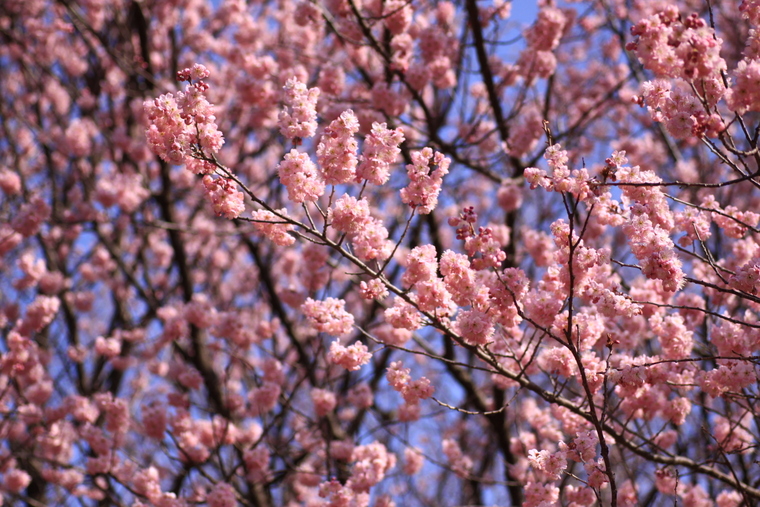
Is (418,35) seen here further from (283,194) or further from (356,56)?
(283,194)

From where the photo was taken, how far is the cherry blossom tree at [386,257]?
361cm

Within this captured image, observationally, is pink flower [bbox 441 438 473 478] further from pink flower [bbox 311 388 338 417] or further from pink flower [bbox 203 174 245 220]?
pink flower [bbox 203 174 245 220]

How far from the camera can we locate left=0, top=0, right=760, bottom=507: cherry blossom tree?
3.61 m

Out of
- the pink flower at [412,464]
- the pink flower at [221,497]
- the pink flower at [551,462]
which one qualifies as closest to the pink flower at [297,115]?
the pink flower at [551,462]

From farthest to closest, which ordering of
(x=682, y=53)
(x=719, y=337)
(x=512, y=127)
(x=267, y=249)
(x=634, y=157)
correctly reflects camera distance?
(x=267, y=249), (x=634, y=157), (x=512, y=127), (x=719, y=337), (x=682, y=53)

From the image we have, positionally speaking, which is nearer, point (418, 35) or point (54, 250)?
point (418, 35)

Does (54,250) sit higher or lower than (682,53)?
higher

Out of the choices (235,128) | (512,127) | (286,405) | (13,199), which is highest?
(235,128)

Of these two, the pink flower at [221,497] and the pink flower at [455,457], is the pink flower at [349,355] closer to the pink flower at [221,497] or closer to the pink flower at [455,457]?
the pink flower at [221,497]

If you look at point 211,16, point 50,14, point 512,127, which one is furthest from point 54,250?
point 512,127

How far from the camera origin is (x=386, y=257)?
13.7 ft

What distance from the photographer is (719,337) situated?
4.25 metres

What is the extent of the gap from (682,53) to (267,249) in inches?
335

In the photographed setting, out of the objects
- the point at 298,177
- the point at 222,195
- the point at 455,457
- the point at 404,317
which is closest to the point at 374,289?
the point at 404,317
